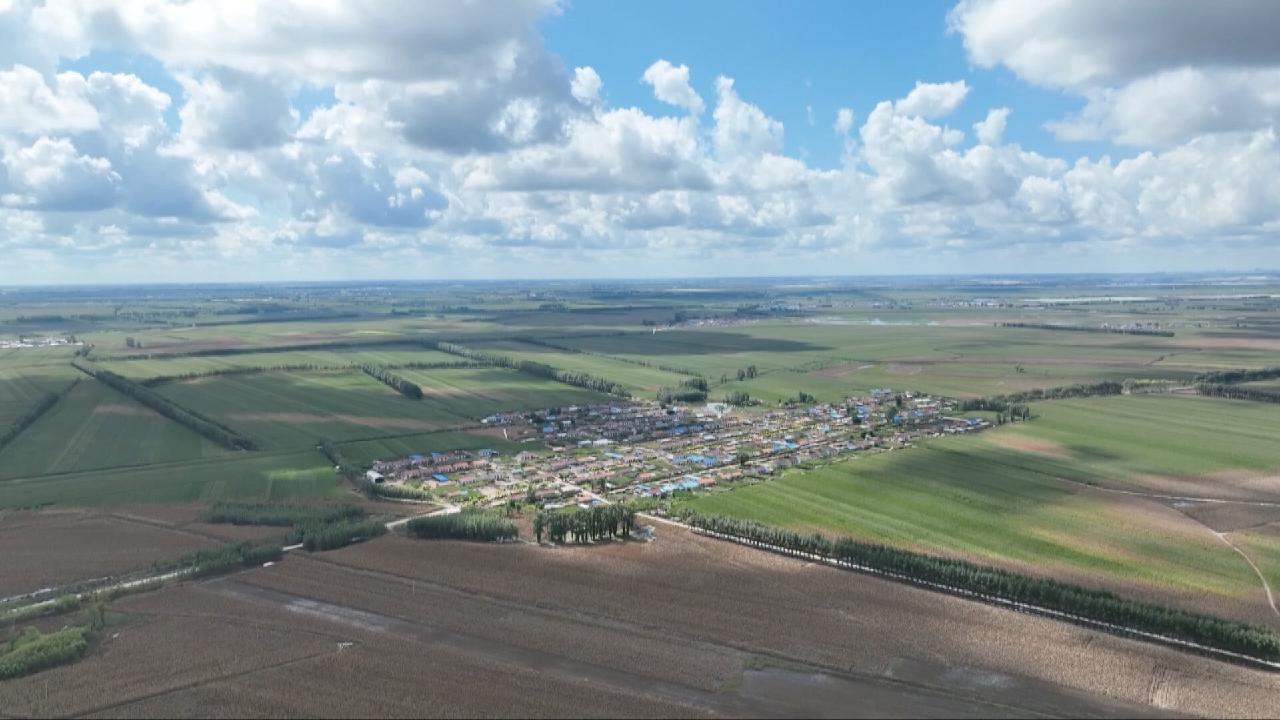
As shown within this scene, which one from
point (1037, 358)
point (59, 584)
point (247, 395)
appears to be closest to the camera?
point (59, 584)

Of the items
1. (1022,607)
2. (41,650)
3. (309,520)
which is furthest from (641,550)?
(41,650)

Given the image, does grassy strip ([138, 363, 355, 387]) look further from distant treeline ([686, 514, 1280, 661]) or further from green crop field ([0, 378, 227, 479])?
distant treeline ([686, 514, 1280, 661])

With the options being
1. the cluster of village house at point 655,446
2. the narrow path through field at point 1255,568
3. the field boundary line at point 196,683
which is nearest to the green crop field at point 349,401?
the cluster of village house at point 655,446

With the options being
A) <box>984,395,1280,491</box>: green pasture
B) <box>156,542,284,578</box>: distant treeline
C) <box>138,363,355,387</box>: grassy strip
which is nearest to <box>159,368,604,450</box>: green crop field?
<box>138,363,355,387</box>: grassy strip

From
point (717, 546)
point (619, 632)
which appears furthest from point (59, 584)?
point (717, 546)

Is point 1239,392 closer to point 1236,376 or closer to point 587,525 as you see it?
point 1236,376

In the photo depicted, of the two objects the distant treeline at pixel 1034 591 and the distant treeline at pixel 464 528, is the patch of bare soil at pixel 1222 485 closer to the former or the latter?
the distant treeline at pixel 1034 591

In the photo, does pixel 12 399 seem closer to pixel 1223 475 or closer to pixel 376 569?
pixel 376 569
